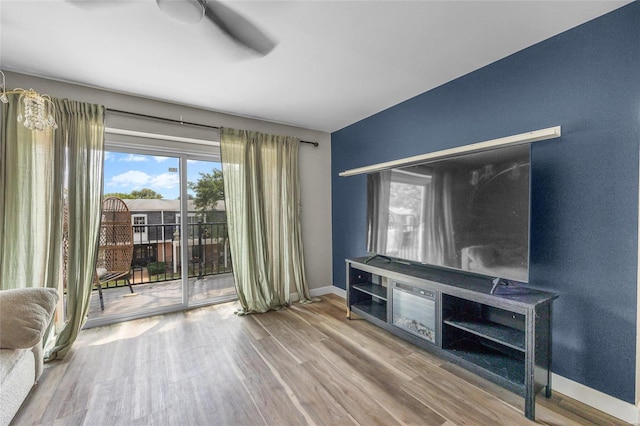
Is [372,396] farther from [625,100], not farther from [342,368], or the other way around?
[625,100]

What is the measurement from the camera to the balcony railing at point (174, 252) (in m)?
3.23

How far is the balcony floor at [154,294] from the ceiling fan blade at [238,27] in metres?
2.79

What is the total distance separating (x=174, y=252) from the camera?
3.34 metres

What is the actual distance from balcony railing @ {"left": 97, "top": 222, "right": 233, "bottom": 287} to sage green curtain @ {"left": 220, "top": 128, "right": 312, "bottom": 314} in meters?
0.44

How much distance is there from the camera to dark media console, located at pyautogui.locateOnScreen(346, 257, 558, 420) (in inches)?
64.5

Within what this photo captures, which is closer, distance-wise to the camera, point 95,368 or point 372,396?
point 372,396

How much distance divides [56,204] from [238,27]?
220 centimetres

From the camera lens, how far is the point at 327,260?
4094 mm

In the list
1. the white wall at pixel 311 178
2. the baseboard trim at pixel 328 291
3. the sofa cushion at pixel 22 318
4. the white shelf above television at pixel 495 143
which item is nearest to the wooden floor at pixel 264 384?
the sofa cushion at pixel 22 318

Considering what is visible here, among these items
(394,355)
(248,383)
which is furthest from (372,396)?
(248,383)

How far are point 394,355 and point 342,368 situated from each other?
49 cm

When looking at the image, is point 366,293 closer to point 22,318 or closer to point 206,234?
point 206,234

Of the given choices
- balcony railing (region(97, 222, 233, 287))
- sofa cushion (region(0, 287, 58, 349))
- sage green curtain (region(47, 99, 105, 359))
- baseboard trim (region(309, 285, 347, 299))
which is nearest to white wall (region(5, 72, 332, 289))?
baseboard trim (region(309, 285, 347, 299))

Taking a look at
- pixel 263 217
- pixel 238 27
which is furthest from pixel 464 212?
pixel 263 217
